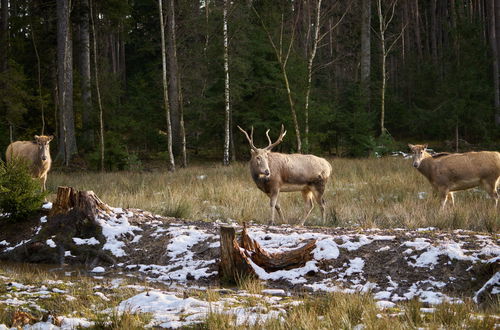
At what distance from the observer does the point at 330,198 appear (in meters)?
13.2

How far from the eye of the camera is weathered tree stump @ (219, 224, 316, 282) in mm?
6977

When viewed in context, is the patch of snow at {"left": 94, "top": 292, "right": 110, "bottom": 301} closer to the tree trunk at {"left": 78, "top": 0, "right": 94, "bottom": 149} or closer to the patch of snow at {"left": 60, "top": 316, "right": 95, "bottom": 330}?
the patch of snow at {"left": 60, "top": 316, "right": 95, "bottom": 330}

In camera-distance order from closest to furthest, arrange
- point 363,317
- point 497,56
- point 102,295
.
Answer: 1. point 363,317
2. point 102,295
3. point 497,56

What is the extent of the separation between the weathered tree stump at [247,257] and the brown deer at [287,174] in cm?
308

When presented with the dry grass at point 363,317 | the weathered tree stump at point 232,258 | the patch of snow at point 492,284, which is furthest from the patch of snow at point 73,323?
the patch of snow at point 492,284

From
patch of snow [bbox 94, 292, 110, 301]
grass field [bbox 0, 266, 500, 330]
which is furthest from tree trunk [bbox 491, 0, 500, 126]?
patch of snow [bbox 94, 292, 110, 301]

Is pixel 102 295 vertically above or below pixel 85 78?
below

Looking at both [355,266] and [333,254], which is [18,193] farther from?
[355,266]

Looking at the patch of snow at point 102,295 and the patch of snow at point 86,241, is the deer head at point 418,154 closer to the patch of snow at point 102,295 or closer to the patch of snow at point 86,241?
the patch of snow at point 86,241

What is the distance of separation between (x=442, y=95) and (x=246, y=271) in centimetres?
2085

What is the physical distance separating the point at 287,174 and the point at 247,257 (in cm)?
390

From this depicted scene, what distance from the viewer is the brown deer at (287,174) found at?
10.6m

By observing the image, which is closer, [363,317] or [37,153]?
[363,317]

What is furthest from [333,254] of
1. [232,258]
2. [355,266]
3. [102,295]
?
[102,295]
